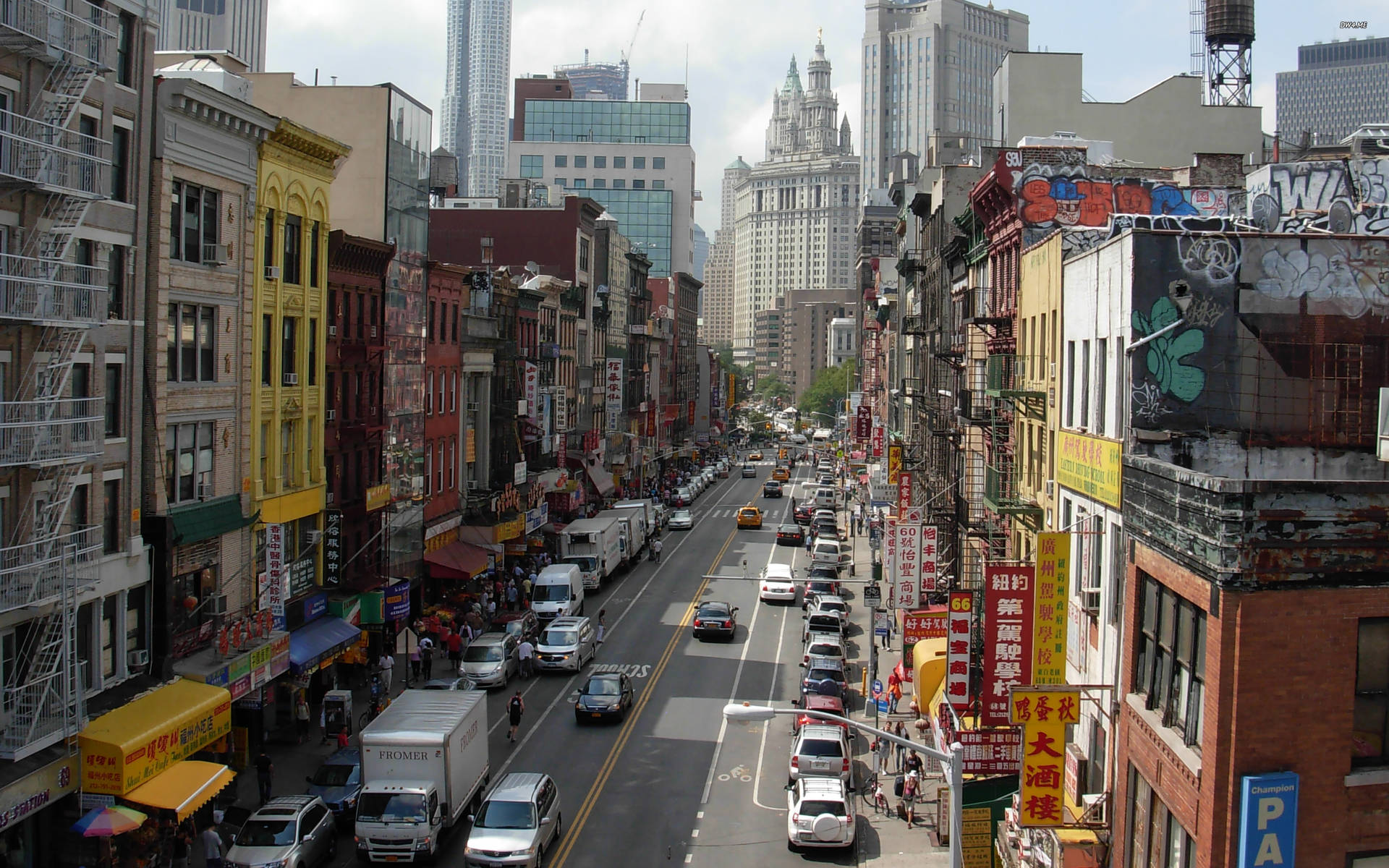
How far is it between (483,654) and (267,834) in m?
17.1

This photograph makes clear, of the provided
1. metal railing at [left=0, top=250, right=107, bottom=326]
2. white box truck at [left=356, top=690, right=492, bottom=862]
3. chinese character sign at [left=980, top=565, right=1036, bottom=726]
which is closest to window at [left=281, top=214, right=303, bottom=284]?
metal railing at [left=0, top=250, right=107, bottom=326]

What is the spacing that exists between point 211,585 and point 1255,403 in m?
25.8

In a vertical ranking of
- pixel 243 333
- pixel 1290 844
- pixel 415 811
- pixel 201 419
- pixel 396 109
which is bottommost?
pixel 415 811

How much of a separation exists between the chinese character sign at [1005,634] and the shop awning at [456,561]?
100ft

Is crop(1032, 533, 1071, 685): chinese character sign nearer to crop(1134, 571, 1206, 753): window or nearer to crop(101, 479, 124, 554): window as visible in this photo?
crop(1134, 571, 1206, 753): window

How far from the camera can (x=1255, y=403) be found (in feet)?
67.6

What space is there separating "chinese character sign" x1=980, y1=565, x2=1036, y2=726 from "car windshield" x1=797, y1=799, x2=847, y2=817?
5.15m

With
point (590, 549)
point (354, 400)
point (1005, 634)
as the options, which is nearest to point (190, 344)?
point (354, 400)

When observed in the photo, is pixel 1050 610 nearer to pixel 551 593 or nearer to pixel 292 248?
pixel 292 248

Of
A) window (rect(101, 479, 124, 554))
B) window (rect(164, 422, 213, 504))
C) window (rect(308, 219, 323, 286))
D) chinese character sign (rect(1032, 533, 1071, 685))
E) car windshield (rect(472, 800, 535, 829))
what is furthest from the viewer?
window (rect(308, 219, 323, 286))

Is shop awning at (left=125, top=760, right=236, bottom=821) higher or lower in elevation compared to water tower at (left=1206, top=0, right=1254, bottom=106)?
lower

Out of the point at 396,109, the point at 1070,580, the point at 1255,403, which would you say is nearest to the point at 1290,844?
the point at 1255,403

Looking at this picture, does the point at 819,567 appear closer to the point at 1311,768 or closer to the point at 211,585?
the point at 211,585

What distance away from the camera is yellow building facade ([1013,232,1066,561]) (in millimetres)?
27391
